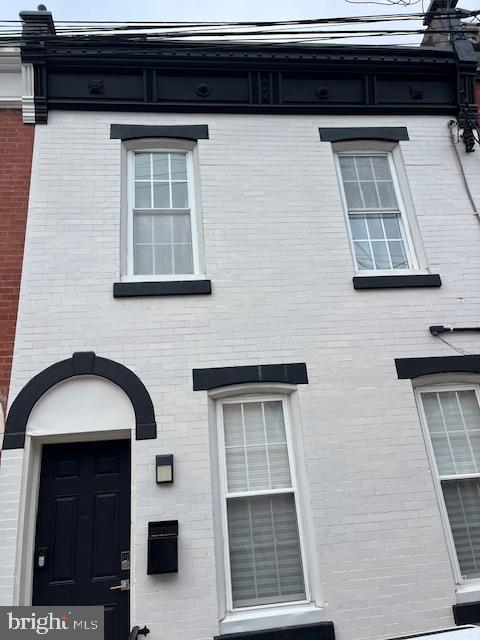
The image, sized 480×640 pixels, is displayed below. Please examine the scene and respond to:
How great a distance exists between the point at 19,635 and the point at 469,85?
8124 mm

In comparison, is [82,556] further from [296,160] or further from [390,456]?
[296,160]

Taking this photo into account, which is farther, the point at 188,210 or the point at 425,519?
the point at 188,210

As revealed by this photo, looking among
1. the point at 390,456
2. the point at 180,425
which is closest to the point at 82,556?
the point at 180,425

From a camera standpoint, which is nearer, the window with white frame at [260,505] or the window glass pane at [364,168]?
the window with white frame at [260,505]

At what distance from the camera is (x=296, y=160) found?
6336 mm

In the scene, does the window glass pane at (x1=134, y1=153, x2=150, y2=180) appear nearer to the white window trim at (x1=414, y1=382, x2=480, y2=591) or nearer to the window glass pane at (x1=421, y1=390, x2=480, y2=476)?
the white window trim at (x1=414, y1=382, x2=480, y2=591)

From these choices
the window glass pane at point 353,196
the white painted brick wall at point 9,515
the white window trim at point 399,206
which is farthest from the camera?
the window glass pane at point 353,196

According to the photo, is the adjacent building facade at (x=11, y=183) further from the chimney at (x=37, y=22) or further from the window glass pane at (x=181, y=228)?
the window glass pane at (x=181, y=228)

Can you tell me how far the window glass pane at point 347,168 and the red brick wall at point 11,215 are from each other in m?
3.92

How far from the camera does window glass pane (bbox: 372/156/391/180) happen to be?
261 inches

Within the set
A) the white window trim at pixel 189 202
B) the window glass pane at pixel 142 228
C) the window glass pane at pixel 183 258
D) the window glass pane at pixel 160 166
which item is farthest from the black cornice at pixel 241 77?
the window glass pane at pixel 183 258

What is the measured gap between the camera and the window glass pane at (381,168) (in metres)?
6.62

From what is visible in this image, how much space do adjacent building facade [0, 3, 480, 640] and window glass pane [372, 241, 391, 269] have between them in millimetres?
31

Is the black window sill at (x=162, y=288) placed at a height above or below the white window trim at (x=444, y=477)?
above
